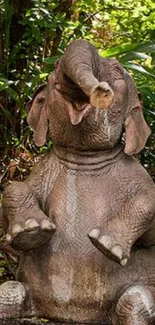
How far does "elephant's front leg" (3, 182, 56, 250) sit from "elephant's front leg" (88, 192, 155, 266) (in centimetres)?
18

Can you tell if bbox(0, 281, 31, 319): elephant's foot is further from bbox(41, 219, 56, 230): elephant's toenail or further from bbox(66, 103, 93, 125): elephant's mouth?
bbox(66, 103, 93, 125): elephant's mouth

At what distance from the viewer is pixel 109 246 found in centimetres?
261

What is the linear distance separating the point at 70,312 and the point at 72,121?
0.60 m

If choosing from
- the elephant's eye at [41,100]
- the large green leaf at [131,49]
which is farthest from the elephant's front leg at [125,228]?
the large green leaf at [131,49]

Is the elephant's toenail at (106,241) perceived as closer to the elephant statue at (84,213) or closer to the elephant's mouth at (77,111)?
the elephant statue at (84,213)

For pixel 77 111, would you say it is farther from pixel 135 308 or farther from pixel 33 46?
pixel 33 46

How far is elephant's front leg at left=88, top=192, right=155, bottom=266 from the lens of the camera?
262cm

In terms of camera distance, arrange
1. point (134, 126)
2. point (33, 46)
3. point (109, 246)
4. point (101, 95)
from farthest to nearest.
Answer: point (33, 46) < point (134, 126) < point (109, 246) < point (101, 95)

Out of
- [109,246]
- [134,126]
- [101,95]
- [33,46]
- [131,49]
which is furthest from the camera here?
[33,46]

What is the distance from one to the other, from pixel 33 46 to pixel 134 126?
2.12 m

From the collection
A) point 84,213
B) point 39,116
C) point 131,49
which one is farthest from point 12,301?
point 131,49

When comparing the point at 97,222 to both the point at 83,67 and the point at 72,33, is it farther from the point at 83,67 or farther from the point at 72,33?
the point at 72,33

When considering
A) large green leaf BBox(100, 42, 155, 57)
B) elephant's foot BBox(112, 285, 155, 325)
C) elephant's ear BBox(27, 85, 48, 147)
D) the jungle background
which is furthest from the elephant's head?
the jungle background

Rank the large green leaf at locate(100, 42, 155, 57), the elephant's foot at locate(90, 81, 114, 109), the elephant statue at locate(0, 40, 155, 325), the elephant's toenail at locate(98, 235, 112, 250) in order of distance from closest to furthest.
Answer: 1. the elephant's foot at locate(90, 81, 114, 109)
2. the elephant's toenail at locate(98, 235, 112, 250)
3. the elephant statue at locate(0, 40, 155, 325)
4. the large green leaf at locate(100, 42, 155, 57)
